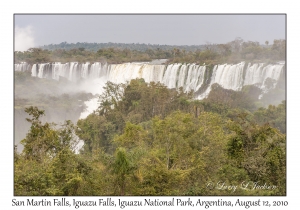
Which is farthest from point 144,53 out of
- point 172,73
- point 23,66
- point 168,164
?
point 168,164

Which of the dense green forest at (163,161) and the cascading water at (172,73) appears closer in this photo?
the dense green forest at (163,161)

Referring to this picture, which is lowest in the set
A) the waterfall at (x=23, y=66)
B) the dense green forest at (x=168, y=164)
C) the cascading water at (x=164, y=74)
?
the dense green forest at (x=168, y=164)

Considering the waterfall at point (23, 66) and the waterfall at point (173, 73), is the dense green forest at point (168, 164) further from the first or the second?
the waterfall at point (23, 66)

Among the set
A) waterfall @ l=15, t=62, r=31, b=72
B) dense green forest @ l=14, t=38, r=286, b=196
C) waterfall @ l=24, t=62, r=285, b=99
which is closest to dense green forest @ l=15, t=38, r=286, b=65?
waterfall @ l=15, t=62, r=31, b=72

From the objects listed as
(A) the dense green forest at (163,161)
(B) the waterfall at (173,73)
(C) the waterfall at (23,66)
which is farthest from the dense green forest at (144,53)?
(A) the dense green forest at (163,161)

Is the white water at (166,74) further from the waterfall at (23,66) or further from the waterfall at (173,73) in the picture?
the waterfall at (23,66)

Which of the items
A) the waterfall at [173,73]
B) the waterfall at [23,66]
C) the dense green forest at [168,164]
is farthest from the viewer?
the waterfall at [23,66]

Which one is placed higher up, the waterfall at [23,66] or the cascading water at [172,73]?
the waterfall at [23,66]

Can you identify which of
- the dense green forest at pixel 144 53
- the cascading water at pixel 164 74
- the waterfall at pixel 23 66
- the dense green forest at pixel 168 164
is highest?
the dense green forest at pixel 144 53

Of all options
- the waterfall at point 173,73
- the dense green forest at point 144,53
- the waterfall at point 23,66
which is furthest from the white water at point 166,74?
the dense green forest at point 144,53

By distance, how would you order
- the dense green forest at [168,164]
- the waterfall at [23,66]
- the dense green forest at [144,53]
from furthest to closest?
the waterfall at [23,66], the dense green forest at [144,53], the dense green forest at [168,164]

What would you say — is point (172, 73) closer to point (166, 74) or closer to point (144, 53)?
point (166, 74)
